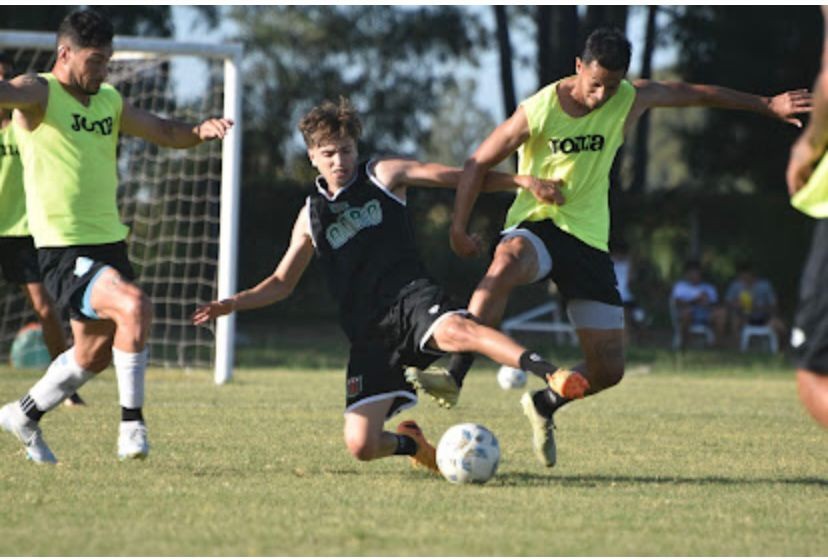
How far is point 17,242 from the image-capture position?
11258mm

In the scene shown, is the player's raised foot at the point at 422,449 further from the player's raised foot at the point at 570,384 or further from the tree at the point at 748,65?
the tree at the point at 748,65

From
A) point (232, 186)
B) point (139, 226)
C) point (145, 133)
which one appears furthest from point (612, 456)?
point (139, 226)

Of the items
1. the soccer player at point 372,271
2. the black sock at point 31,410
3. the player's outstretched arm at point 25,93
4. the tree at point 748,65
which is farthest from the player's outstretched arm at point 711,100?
the tree at point 748,65

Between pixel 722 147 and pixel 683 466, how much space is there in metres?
23.7

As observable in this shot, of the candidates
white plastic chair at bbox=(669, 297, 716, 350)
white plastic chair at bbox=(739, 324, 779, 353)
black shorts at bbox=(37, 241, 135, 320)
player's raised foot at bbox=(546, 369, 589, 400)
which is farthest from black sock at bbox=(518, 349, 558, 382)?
white plastic chair at bbox=(739, 324, 779, 353)

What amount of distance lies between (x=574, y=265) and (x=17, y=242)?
4953 mm

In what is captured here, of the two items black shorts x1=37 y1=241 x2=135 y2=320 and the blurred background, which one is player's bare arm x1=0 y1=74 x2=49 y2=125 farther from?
the blurred background

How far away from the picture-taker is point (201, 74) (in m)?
17.8

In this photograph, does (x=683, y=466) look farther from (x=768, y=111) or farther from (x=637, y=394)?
(x=637, y=394)

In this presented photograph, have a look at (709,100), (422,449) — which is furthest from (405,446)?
(709,100)

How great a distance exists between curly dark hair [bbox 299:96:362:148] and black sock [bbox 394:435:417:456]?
146 cm

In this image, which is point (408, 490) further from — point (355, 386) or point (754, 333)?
point (754, 333)

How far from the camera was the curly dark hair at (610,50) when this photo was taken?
25.7ft

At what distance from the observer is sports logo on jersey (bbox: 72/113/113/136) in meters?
7.74
